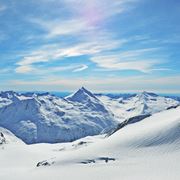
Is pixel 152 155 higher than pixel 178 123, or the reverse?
pixel 178 123

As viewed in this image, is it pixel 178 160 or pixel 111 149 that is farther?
pixel 111 149

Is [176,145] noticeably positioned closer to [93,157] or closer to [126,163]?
[126,163]

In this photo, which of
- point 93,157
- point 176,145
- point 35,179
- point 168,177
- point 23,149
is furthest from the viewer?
point 23,149

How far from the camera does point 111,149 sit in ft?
233

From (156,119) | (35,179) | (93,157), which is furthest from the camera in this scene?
(156,119)

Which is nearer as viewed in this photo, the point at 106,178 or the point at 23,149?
the point at 106,178

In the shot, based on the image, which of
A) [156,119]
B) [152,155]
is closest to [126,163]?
[152,155]

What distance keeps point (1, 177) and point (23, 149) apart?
5079 cm

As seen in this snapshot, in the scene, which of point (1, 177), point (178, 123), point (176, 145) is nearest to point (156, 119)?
point (178, 123)

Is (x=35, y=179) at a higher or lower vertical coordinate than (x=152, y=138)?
lower

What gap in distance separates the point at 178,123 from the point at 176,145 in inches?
373

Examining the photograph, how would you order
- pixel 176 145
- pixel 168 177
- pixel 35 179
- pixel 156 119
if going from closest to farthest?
pixel 168 177
pixel 35 179
pixel 176 145
pixel 156 119

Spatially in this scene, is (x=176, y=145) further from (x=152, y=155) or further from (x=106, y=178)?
(x=106, y=178)

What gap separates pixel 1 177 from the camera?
6675 cm
